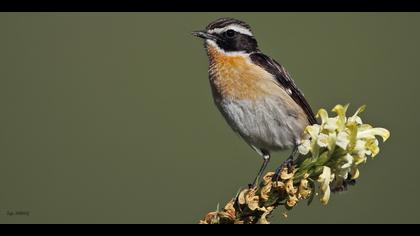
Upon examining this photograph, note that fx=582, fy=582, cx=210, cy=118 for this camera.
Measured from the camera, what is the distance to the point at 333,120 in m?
2.56

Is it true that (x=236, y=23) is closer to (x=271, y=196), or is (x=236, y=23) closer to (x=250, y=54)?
(x=250, y=54)

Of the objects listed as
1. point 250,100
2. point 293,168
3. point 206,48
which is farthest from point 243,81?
point 293,168

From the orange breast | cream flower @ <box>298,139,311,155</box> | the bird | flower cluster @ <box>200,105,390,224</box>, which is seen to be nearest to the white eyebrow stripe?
the bird

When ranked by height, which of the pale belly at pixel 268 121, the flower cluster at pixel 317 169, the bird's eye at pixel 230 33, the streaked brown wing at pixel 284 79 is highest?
the bird's eye at pixel 230 33

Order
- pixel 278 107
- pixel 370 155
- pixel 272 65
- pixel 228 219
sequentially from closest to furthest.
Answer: pixel 370 155, pixel 228 219, pixel 278 107, pixel 272 65

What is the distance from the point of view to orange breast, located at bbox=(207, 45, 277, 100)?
16.2 feet

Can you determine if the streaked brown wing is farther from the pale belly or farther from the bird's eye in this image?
the bird's eye

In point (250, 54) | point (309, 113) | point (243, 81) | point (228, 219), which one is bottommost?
point (228, 219)

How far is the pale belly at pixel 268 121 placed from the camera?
4.83 m

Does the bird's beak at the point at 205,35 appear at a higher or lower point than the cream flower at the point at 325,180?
higher

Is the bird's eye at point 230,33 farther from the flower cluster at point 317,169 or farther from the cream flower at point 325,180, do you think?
the cream flower at point 325,180

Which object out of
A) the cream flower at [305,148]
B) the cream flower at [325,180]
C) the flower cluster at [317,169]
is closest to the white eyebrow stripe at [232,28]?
the flower cluster at [317,169]

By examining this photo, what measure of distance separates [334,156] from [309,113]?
248 centimetres

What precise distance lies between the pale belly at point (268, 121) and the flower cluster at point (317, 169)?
6.44 ft
